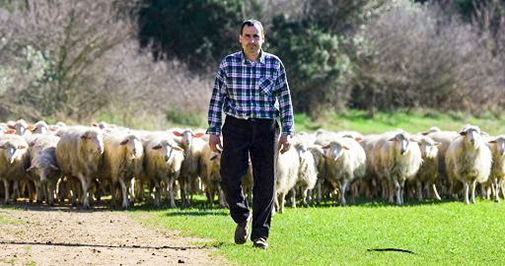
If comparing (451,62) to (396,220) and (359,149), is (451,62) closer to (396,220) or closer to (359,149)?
(359,149)

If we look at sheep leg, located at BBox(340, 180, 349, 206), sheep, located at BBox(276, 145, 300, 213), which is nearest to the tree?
sheep leg, located at BBox(340, 180, 349, 206)

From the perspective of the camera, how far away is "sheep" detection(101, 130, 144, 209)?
18844mm

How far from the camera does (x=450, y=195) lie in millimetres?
21938

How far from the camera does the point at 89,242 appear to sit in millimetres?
12102

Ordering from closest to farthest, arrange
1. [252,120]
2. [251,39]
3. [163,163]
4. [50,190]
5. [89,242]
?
[251,39], [252,120], [89,242], [163,163], [50,190]

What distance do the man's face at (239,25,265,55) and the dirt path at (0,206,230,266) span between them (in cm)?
247

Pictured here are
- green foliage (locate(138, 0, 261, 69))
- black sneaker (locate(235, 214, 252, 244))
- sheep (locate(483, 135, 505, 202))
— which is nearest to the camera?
black sneaker (locate(235, 214, 252, 244))

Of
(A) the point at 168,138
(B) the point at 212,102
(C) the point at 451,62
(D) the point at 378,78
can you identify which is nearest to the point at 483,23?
(C) the point at 451,62

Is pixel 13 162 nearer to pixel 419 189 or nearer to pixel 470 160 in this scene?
pixel 419 189

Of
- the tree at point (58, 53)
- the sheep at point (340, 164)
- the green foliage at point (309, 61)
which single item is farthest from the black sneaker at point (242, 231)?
the green foliage at point (309, 61)

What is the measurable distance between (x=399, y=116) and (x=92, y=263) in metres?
41.6

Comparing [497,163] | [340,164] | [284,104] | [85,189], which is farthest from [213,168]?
[284,104]

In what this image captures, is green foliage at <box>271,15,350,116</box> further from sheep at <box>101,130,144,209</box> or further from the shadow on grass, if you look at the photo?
sheep at <box>101,130,144,209</box>

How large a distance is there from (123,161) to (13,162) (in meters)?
2.38
